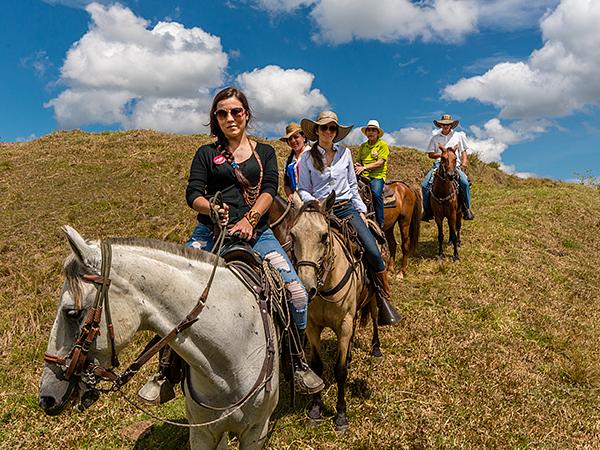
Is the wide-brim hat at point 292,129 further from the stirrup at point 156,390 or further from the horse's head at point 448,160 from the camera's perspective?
the stirrup at point 156,390

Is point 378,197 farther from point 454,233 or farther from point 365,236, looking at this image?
point 365,236

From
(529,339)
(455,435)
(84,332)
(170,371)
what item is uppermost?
(84,332)

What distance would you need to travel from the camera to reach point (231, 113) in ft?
11.5

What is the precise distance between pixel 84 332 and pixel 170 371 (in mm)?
1252

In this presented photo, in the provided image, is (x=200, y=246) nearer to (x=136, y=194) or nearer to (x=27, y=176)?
(x=136, y=194)

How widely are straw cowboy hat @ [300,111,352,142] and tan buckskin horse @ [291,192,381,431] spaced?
123 cm

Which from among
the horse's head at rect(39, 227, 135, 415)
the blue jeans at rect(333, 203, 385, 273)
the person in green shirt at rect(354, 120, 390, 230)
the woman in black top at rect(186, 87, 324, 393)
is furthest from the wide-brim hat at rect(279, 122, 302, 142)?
the horse's head at rect(39, 227, 135, 415)

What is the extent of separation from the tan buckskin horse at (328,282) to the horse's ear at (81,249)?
2.37 meters

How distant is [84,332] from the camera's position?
215cm

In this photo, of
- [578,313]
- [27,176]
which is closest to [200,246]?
[578,313]

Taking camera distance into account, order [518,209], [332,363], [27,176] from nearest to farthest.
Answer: [332,363], [27,176], [518,209]

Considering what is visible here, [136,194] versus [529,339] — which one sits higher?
[136,194]

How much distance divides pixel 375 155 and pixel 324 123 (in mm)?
4565

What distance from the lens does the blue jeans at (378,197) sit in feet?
32.1
